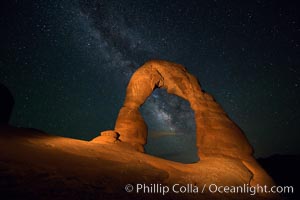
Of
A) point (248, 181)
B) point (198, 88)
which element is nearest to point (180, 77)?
point (198, 88)

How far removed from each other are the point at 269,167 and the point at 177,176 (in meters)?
32.2

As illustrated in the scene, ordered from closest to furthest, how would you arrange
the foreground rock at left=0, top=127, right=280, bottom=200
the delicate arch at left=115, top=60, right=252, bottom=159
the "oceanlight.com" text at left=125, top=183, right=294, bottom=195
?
1. the foreground rock at left=0, top=127, right=280, bottom=200
2. the "oceanlight.com" text at left=125, top=183, right=294, bottom=195
3. the delicate arch at left=115, top=60, right=252, bottom=159

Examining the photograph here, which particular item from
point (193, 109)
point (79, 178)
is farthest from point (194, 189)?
point (193, 109)

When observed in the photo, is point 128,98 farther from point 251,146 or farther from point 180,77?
point 251,146

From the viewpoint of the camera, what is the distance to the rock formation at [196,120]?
1231 cm

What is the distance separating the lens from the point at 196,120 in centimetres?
1471

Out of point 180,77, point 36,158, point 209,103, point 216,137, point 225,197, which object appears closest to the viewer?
point 36,158

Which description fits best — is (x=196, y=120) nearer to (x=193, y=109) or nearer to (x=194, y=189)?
(x=193, y=109)

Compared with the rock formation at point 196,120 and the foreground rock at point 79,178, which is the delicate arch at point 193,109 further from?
the foreground rock at point 79,178

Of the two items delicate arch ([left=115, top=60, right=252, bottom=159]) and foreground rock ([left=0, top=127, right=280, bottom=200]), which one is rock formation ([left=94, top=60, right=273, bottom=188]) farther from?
foreground rock ([left=0, top=127, right=280, bottom=200])

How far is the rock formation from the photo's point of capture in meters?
12.3

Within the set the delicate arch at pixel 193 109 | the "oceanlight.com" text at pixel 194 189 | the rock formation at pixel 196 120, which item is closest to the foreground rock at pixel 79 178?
the "oceanlight.com" text at pixel 194 189

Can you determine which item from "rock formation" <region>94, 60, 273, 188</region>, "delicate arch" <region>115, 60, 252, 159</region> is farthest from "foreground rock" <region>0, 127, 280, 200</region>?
"delicate arch" <region>115, 60, 252, 159</region>

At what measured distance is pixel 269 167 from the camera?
3219 centimetres
